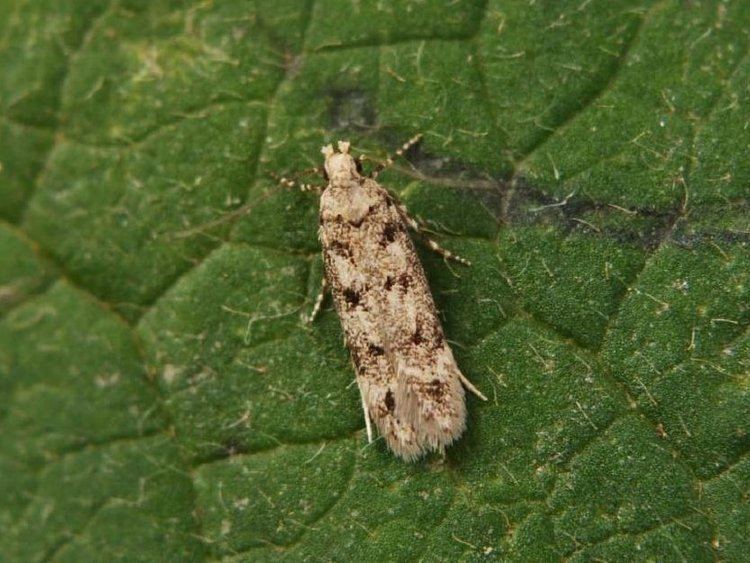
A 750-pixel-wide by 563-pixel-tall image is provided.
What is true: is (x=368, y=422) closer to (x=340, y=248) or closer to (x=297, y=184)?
(x=340, y=248)

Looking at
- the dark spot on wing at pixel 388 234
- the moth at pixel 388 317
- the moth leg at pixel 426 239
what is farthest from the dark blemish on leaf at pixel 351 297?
the moth leg at pixel 426 239

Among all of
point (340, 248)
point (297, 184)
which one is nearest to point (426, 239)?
point (340, 248)

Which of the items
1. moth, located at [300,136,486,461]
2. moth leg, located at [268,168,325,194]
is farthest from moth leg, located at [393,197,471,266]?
moth leg, located at [268,168,325,194]

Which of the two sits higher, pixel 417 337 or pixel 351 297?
pixel 351 297

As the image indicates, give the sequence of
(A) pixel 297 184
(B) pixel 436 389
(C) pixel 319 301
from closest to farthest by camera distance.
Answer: (B) pixel 436 389, (C) pixel 319 301, (A) pixel 297 184

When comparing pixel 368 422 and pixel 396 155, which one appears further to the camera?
pixel 396 155

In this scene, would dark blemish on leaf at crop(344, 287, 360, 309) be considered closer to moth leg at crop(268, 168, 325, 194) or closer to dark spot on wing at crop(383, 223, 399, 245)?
dark spot on wing at crop(383, 223, 399, 245)

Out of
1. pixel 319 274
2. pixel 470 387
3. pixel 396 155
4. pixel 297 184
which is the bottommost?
pixel 470 387
